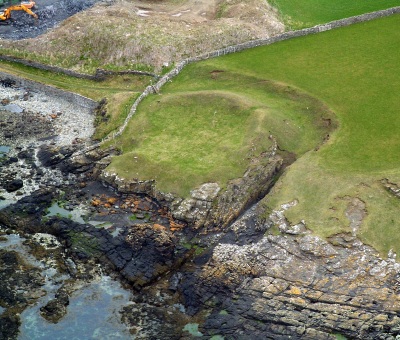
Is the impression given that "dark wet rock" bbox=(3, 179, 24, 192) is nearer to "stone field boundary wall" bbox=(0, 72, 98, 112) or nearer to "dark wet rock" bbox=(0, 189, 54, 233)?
"dark wet rock" bbox=(0, 189, 54, 233)

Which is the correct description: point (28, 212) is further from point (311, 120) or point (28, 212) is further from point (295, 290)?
point (311, 120)

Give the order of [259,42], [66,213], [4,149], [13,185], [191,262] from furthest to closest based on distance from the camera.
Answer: [259,42]
[4,149]
[13,185]
[66,213]
[191,262]

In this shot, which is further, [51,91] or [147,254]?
[51,91]

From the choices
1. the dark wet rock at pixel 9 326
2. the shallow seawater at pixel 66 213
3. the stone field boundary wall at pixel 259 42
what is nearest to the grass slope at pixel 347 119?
the stone field boundary wall at pixel 259 42

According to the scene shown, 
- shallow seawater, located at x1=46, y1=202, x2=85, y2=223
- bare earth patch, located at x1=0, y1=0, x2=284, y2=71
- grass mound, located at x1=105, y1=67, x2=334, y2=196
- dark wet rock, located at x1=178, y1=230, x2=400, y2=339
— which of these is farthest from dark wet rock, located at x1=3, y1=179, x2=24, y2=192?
bare earth patch, located at x1=0, y1=0, x2=284, y2=71

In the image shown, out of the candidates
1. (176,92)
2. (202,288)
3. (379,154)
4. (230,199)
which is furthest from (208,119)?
(202,288)

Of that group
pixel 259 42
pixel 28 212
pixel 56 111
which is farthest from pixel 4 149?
pixel 259 42

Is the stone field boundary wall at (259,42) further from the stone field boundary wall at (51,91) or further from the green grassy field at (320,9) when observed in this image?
the stone field boundary wall at (51,91)
